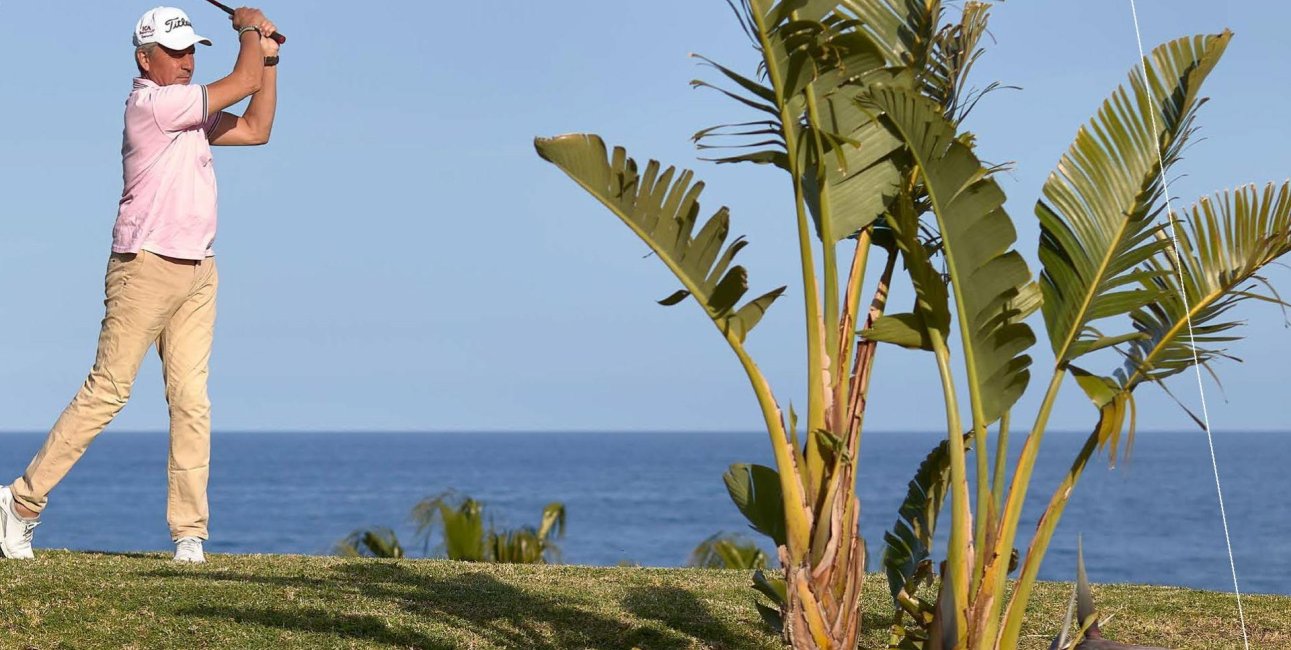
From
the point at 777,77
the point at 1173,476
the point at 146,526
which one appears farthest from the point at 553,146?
the point at 1173,476

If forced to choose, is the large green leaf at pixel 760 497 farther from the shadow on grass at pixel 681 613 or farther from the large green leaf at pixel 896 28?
the large green leaf at pixel 896 28

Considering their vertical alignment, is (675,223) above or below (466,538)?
above

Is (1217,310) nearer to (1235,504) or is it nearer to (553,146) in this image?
(553,146)

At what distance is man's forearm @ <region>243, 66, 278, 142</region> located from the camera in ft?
22.2

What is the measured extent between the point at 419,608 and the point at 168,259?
6.40 feet

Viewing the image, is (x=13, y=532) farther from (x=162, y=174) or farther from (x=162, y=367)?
(x=162, y=174)

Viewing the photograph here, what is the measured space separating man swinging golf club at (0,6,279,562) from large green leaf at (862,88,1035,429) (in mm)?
3299

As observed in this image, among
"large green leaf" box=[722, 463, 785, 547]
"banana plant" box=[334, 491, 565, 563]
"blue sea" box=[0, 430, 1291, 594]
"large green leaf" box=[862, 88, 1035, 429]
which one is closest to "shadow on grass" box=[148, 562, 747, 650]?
"large green leaf" box=[722, 463, 785, 547]

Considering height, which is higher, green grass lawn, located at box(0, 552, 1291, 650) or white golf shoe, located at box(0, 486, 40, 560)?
white golf shoe, located at box(0, 486, 40, 560)

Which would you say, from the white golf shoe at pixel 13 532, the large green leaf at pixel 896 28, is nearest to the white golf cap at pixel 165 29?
the white golf shoe at pixel 13 532

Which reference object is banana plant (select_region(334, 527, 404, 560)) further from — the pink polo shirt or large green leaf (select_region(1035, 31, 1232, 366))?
large green leaf (select_region(1035, 31, 1232, 366))

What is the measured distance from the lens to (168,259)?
20.9 ft

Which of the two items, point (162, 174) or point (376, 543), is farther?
point (376, 543)

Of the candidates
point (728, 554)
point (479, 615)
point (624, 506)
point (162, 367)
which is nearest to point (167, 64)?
point (162, 367)
